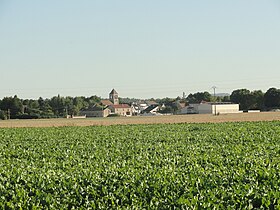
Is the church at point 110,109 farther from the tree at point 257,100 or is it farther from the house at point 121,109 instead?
the tree at point 257,100

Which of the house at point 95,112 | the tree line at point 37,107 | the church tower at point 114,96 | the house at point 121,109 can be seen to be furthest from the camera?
the church tower at point 114,96

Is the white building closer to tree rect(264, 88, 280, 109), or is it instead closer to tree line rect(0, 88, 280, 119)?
tree line rect(0, 88, 280, 119)

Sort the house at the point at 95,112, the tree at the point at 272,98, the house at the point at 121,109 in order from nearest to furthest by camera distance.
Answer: the tree at the point at 272,98 < the house at the point at 95,112 < the house at the point at 121,109

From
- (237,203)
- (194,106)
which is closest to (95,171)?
(237,203)

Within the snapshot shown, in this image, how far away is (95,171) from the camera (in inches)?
400

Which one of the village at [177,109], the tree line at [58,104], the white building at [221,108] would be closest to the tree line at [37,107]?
the tree line at [58,104]

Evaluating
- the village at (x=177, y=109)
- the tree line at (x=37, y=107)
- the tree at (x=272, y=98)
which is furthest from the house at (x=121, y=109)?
the tree at (x=272, y=98)

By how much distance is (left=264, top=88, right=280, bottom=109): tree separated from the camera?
333 feet

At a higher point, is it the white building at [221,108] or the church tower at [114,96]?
the church tower at [114,96]

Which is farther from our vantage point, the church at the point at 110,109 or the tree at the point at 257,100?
the church at the point at 110,109

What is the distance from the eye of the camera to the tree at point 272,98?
101m

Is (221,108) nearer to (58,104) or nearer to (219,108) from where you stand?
(219,108)

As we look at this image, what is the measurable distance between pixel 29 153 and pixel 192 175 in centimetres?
882

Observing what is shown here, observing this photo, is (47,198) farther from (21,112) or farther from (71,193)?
(21,112)
